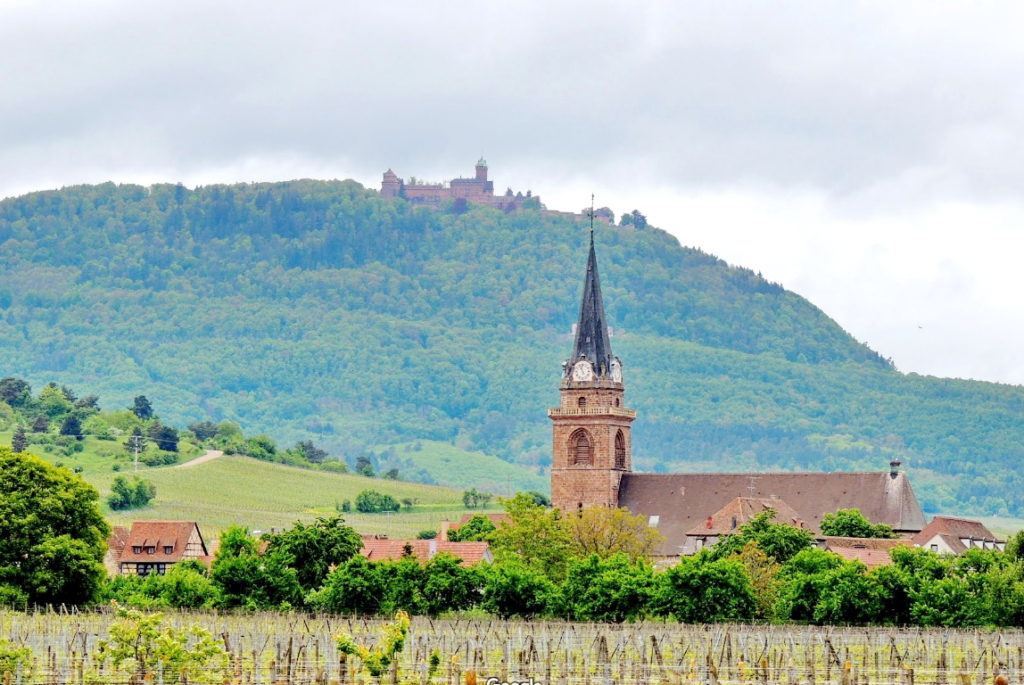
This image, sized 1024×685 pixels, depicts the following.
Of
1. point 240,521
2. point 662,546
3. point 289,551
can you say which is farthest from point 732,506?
point 240,521

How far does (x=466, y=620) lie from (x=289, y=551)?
17.7 metres

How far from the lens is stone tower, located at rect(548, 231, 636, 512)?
151 meters

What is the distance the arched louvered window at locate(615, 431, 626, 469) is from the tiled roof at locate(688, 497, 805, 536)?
44.4 feet

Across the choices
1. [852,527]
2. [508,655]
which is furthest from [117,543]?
[508,655]

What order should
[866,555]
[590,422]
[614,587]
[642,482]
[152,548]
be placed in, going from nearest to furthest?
1. [614,587]
2. [866,555]
3. [152,548]
4. [642,482]
5. [590,422]

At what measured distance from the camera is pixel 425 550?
130875 mm

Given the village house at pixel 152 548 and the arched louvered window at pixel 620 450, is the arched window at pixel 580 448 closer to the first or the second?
the arched louvered window at pixel 620 450

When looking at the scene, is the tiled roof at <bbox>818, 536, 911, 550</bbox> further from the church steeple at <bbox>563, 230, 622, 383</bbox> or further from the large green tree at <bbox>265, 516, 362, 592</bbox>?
the large green tree at <bbox>265, 516, 362, 592</bbox>

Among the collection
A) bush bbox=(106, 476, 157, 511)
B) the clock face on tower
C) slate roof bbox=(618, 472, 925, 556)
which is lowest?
slate roof bbox=(618, 472, 925, 556)

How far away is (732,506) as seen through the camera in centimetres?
13825

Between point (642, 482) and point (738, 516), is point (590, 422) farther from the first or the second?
point (738, 516)

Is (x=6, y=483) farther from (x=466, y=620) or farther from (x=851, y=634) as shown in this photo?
(x=851, y=634)

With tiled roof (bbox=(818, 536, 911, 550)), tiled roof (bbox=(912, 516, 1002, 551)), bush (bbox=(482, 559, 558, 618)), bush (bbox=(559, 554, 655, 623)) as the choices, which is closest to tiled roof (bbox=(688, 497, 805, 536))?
tiled roof (bbox=(818, 536, 911, 550))

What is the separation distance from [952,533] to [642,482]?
23870 millimetres
